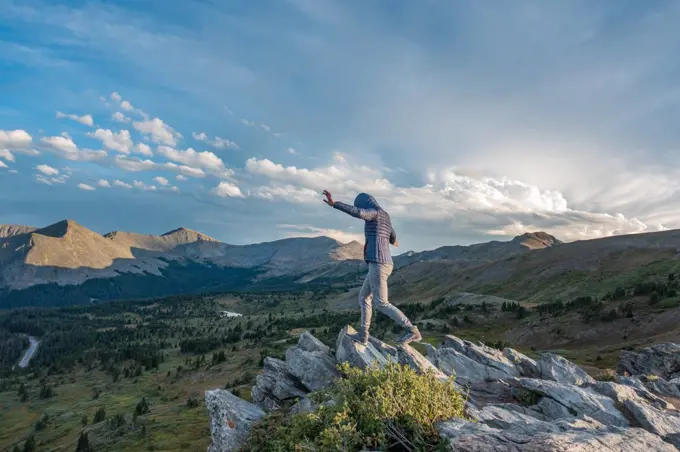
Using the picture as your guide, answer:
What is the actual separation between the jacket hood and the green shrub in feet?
18.1

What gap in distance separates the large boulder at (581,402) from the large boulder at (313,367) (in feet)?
24.3

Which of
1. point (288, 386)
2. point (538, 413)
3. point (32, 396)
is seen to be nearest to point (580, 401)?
point (538, 413)

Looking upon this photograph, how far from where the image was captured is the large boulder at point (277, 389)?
15.1 meters

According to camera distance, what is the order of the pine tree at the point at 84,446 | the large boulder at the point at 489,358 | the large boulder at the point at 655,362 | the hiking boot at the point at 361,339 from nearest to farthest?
the hiking boot at the point at 361,339 < the large boulder at the point at 489,358 < the large boulder at the point at 655,362 < the pine tree at the point at 84,446

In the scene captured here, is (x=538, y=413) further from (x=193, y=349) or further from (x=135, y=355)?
(x=135, y=355)

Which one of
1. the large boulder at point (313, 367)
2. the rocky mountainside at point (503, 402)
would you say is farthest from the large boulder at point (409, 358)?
the large boulder at point (313, 367)

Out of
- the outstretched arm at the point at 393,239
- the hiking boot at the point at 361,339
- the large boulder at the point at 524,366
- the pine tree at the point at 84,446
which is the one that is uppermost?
the outstretched arm at the point at 393,239

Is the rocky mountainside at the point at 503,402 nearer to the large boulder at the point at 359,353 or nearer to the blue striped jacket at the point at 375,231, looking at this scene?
the large boulder at the point at 359,353

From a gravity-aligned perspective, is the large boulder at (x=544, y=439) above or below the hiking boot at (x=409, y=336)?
below

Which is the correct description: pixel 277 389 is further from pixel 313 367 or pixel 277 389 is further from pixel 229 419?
pixel 229 419

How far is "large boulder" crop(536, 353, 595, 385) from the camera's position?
1920 centimetres

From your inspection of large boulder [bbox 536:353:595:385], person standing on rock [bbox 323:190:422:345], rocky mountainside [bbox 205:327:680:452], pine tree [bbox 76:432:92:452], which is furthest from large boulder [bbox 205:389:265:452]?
pine tree [bbox 76:432:92:452]

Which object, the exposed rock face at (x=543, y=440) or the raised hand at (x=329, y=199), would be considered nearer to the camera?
the exposed rock face at (x=543, y=440)

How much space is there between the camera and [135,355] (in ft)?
330
